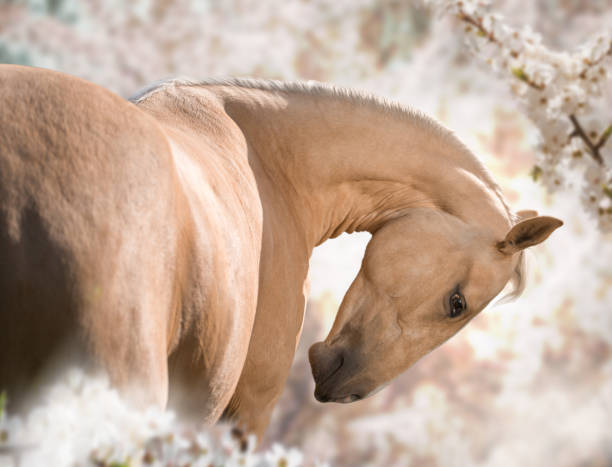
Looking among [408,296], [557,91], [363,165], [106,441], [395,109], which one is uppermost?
[395,109]

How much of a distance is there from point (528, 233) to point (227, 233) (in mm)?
1026

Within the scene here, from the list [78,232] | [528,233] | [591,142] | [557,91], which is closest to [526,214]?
[528,233]

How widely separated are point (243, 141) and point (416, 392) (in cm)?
661

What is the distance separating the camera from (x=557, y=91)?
175cm

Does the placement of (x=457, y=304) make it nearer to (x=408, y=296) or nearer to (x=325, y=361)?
(x=408, y=296)

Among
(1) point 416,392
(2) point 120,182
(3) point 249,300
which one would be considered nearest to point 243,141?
(3) point 249,300

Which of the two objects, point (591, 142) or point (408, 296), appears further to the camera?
point (408, 296)

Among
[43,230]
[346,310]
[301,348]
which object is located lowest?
[43,230]

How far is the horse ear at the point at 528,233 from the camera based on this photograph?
6.74 ft

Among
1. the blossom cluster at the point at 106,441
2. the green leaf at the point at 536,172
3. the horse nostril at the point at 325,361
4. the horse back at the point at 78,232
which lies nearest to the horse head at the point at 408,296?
the horse nostril at the point at 325,361

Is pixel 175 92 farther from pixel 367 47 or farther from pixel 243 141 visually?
pixel 367 47

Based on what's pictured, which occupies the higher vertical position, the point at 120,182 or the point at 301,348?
the point at 301,348

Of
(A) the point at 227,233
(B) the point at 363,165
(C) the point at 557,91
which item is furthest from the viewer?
(B) the point at 363,165

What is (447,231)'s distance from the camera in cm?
217
